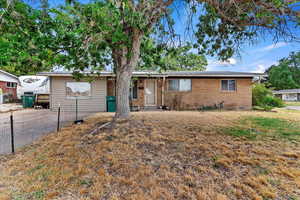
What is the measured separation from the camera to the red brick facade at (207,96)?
10.6 meters

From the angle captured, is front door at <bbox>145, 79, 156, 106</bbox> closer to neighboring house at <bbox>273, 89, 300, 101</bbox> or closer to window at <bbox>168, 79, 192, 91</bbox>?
window at <bbox>168, 79, 192, 91</bbox>

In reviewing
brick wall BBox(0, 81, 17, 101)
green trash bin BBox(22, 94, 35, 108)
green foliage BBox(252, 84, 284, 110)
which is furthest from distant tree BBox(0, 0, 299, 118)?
brick wall BBox(0, 81, 17, 101)

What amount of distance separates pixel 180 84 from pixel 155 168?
351 inches

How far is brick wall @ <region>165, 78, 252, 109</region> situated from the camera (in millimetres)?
10586

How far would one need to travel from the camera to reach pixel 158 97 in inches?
424

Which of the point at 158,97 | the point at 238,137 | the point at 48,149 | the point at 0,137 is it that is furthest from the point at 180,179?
the point at 158,97

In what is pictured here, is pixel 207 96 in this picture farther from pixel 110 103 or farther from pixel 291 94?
pixel 291 94

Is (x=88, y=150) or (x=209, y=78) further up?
(x=209, y=78)

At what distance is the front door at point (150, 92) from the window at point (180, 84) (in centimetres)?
132

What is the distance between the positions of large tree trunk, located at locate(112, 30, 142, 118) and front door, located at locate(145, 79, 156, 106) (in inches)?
223

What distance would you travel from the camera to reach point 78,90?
32.2 ft

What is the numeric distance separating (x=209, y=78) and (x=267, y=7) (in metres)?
7.48

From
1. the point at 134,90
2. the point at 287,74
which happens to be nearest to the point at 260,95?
the point at 134,90

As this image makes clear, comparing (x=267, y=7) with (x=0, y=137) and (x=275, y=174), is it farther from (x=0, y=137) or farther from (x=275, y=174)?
(x=0, y=137)
